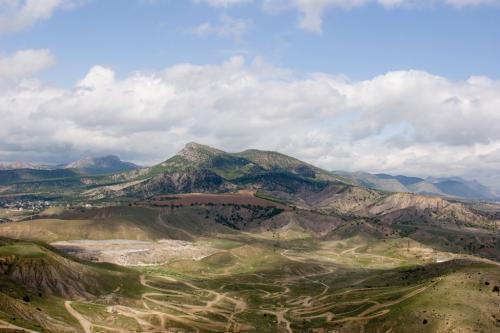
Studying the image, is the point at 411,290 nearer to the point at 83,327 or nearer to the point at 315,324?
the point at 315,324

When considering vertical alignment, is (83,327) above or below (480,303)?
below

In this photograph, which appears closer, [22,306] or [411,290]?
[22,306]

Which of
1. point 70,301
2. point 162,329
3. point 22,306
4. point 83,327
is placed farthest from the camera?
point 70,301

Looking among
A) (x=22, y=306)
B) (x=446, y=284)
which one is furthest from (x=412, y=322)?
(x=22, y=306)

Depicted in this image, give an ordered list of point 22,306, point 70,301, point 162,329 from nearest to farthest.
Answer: point 22,306, point 162,329, point 70,301

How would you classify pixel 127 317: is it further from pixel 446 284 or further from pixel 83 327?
pixel 446 284

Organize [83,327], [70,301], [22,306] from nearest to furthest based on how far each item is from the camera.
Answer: [22,306], [83,327], [70,301]

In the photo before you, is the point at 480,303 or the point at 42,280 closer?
the point at 480,303

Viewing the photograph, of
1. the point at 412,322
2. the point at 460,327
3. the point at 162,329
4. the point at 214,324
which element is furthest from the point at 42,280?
the point at 460,327
